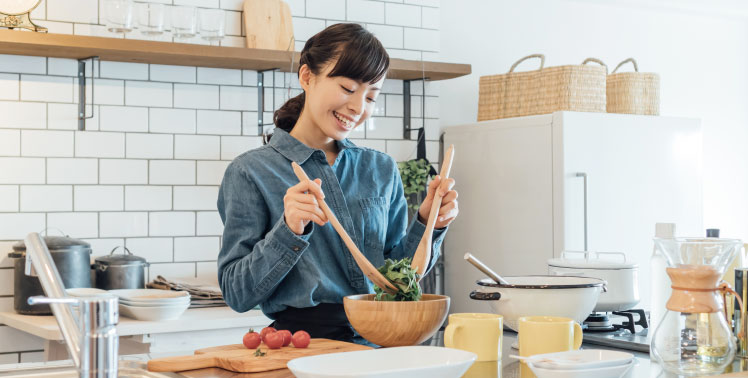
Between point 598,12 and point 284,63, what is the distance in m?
2.12

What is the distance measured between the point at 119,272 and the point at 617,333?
193 centimetres

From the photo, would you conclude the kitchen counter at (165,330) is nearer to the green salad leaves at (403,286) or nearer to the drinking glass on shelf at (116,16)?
the drinking glass on shelf at (116,16)

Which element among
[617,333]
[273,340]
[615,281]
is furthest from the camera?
[615,281]

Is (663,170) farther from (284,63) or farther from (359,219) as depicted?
(359,219)

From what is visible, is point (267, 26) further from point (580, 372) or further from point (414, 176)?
point (580, 372)

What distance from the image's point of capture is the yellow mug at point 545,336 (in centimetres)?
146

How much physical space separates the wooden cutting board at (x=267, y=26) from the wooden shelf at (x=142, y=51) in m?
0.09

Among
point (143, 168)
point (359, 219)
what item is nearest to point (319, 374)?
point (359, 219)

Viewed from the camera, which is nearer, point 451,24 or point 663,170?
point 663,170

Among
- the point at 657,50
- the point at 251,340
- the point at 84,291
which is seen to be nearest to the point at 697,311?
the point at 251,340

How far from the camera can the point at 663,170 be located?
160 inches

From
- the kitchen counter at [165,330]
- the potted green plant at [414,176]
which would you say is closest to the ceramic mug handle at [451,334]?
the kitchen counter at [165,330]

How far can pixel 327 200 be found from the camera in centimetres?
189

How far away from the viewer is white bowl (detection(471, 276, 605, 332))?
1.72 metres
